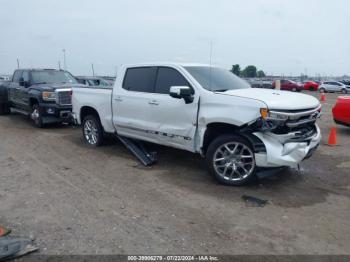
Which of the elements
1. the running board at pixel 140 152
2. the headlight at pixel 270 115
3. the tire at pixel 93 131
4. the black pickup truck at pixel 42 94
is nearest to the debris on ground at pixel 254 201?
the headlight at pixel 270 115

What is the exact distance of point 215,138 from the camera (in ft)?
18.8

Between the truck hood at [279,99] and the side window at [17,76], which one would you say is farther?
the side window at [17,76]

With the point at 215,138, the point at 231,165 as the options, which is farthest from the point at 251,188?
the point at 215,138

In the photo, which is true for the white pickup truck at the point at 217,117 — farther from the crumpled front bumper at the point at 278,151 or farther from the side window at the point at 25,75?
the side window at the point at 25,75

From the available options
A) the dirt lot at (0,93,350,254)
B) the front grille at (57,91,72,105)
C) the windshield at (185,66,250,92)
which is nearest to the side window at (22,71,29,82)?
the front grille at (57,91,72,105)

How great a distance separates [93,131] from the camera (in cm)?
827

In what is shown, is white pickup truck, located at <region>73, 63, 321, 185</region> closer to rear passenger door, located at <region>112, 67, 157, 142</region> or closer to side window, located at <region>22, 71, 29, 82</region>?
rear passenger door, located at <region>112, 67, 157, 142</region>

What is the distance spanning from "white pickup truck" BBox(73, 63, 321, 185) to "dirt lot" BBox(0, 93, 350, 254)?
1.63ft

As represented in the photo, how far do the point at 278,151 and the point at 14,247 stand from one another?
139 inches

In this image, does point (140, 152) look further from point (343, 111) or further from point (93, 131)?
point (343, 111)

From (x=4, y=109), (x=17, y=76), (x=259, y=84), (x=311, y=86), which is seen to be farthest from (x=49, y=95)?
(x=311, y=86)

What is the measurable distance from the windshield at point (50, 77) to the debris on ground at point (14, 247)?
8.63 meters

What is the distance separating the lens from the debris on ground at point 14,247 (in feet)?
11.3

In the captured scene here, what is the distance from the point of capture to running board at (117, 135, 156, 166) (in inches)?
267
